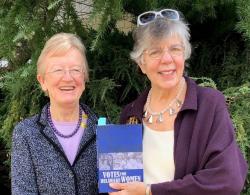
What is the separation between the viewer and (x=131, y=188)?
7.07 feet

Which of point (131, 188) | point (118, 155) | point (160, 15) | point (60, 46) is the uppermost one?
point (160, 15)

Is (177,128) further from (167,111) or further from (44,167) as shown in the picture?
(44,167)

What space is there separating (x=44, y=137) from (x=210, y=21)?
1392mm

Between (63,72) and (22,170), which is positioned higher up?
(63,72)

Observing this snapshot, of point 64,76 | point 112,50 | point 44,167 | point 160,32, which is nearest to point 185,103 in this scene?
point 160,32

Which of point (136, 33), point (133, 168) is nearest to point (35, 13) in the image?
point (136, 33)

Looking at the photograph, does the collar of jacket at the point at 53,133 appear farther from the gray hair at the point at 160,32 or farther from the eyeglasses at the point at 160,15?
the eyeglasses at the point at 160,15

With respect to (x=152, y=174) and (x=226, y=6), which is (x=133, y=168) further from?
(x=226, y=6)

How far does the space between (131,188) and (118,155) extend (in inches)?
6.0

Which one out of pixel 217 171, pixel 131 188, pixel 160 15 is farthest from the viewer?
pixel 160 15

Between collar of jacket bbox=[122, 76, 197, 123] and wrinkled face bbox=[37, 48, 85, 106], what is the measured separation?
0.28 metres

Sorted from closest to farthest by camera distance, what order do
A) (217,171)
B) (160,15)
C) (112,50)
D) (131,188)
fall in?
(217,171)
(131,188)
(160,15)
(112,50)

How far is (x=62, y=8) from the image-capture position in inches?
108

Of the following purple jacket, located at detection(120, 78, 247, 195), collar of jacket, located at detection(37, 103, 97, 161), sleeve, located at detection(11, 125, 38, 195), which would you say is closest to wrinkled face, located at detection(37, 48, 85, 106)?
collar of jacket, located at detection(37, 103, 97, 161)
